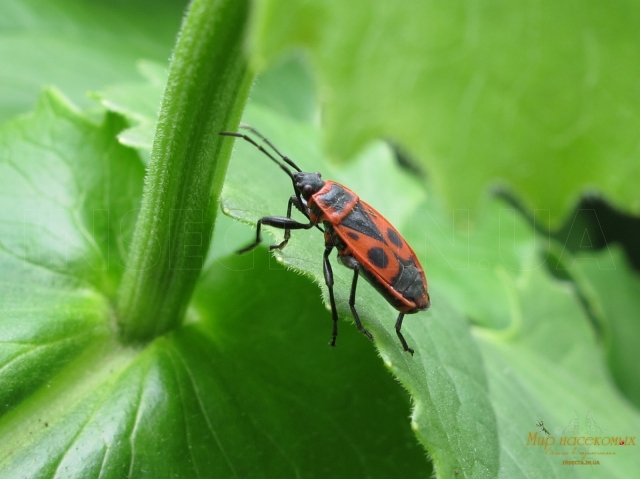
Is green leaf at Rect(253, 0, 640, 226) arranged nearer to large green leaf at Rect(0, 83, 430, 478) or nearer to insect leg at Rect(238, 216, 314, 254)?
insect leg at Rect(238, 216, 314, 254)

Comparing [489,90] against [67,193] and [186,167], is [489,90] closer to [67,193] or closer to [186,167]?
[186,167]

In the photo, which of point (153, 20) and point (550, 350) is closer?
point (550, 350)

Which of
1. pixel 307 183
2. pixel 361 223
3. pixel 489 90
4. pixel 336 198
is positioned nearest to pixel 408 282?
pixel 361 223

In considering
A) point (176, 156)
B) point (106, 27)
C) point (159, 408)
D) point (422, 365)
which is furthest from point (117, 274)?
point (106, 27)

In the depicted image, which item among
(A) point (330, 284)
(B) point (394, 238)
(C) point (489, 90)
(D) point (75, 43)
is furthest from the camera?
(D) point (75, 43)

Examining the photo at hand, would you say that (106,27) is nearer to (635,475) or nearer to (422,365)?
(422,365)

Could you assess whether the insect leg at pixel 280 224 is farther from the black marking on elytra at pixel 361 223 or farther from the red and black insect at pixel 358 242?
the black marking on elytra at pixel 361 223
